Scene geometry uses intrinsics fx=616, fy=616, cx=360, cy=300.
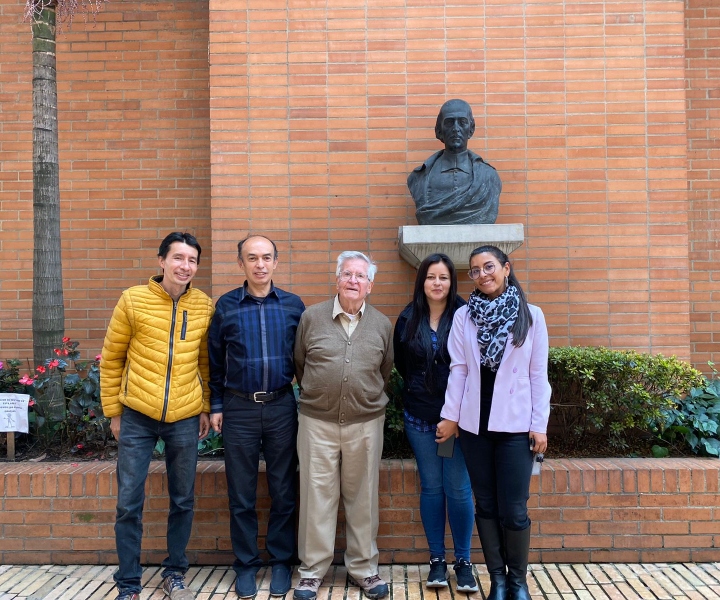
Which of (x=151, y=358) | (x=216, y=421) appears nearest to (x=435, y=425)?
(x=216, y=421)

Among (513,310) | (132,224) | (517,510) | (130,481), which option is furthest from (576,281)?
(132,224)

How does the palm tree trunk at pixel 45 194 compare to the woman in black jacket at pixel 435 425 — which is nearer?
the woman in black jacket at pixel 435 425

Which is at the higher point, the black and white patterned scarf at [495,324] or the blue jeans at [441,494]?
the black and white patterned scarf at [495,324]

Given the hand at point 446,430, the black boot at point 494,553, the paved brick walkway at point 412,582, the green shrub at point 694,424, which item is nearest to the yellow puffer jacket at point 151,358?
the paved brick walkway at point 412,582

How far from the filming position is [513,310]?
10.1ft

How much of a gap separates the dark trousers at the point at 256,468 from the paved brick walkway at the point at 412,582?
0.82 ft

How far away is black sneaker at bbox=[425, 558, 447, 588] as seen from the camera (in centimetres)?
334

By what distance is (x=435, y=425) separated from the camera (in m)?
3.32

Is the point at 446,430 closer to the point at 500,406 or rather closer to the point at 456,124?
the point at 500,406

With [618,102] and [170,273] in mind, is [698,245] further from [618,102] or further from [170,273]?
[170,273]

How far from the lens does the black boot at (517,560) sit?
10.1ft

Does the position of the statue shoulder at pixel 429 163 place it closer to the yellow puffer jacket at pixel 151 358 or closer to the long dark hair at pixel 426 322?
the long dark hair at pixel 426 322

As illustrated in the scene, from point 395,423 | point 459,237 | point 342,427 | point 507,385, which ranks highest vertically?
point 459,237

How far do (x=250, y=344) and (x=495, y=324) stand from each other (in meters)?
1.28
